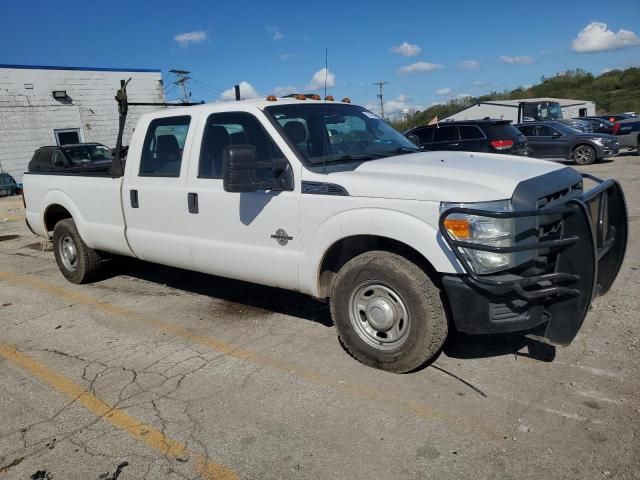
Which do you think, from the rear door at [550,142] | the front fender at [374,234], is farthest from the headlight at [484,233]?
the rear door at [550,142]

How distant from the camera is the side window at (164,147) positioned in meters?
5.06

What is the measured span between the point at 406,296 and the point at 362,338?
555 mm

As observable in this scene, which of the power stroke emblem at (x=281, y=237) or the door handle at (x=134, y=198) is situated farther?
the door handle at (x=134, y=198)

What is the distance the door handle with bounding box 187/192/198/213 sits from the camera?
4785mm

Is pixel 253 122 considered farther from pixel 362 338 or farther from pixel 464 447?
pixel 464 447

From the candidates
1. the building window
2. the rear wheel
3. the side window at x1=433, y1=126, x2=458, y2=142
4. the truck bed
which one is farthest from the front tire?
→ the building window

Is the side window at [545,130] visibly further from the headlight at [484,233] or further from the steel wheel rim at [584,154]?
the headlight at [484,233]

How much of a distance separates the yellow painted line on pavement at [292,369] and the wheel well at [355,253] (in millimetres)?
635

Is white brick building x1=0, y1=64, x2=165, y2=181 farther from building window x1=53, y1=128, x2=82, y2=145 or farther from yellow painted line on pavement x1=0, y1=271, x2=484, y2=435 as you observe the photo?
yellow painted line on pavement x1=0, y1=271, x2=484, y2=435

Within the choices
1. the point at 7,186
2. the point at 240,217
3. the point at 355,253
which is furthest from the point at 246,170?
the point at 7,186

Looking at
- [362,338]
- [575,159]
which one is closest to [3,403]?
[362,338]

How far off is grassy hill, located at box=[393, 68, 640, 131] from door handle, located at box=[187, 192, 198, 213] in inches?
2472

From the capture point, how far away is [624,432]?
300cm

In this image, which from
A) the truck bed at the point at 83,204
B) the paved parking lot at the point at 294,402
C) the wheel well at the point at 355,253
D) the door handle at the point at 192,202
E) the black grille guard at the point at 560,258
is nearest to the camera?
the paved parking lot at the point at 294,402
